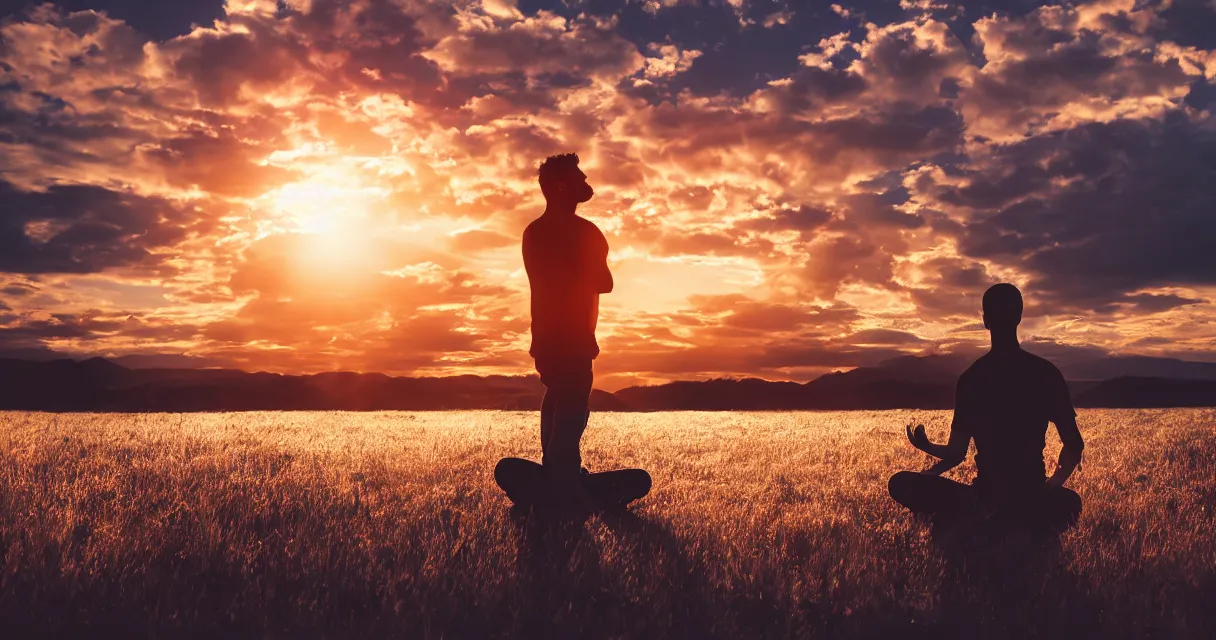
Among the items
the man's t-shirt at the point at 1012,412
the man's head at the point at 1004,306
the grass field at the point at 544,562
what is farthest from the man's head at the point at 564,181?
the man's t-shirt at the point at 1012,412

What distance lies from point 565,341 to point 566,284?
0.62 m

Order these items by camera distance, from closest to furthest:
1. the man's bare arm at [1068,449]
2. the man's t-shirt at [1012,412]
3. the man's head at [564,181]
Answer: the man's bare arm at [1068,449] → the man's t-shirt at [1012,412] → the man's head at [564,181]

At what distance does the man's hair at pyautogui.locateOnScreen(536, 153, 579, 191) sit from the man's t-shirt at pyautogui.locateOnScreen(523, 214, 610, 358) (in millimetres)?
462

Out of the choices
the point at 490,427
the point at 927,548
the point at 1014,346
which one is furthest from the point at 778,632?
the point at 490,427

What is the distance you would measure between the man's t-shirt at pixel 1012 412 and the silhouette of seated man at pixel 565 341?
Answer: 3423mm

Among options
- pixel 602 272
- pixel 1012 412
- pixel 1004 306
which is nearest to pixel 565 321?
pixel 602 272

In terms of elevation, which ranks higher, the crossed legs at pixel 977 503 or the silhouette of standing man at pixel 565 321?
the silhouette of standing man at pixel 565 321

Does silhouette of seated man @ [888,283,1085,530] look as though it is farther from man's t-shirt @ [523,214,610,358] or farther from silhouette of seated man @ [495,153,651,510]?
man's t-shirt @ [523,214,610,358]

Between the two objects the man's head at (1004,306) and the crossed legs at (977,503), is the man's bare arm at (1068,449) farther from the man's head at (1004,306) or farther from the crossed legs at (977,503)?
the man's head at (1004,306)

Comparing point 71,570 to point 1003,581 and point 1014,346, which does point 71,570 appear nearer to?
point 1003,581

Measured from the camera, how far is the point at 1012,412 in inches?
254

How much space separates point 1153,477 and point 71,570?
46.1ft

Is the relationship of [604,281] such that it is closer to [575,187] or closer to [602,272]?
[602,272]

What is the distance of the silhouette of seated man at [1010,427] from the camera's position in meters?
6.36
